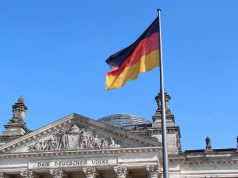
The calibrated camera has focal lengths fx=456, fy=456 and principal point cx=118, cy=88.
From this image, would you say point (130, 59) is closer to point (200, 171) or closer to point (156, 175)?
point (156, 175)

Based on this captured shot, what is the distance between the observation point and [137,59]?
23.3 m

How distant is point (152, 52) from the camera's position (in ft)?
75.3

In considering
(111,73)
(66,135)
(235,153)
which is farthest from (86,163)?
(111,73)

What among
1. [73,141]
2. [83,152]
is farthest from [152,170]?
[73,141]

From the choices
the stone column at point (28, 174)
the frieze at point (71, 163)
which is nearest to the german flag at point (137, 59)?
the frieze at point (71, 163)

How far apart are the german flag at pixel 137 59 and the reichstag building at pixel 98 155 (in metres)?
26.2

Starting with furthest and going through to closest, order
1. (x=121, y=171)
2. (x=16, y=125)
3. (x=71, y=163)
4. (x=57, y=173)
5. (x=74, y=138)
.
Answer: (x=16, y=125) < (x=74, y=138) < (x=71, y=163) < (x=57, y=173) < (x=121, y=171)

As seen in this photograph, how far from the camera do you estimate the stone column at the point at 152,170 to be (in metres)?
47.7

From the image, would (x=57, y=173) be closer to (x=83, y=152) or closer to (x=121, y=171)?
(x=83, y=152)

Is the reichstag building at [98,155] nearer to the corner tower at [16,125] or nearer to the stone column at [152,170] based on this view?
the stone column at [152,170]

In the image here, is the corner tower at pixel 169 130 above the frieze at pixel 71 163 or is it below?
above

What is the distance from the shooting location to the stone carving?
50312 millimetres

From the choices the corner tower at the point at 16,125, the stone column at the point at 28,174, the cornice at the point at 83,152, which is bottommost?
the stone column at the point at 28,174

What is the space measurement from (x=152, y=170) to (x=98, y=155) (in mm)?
6118
